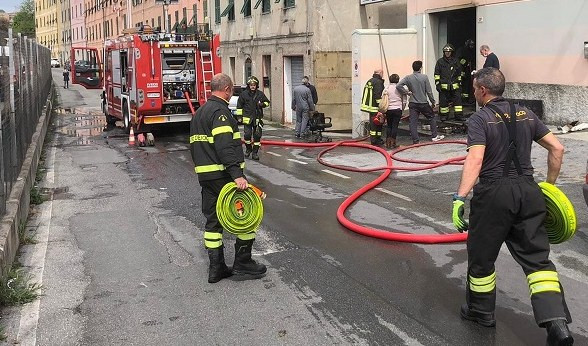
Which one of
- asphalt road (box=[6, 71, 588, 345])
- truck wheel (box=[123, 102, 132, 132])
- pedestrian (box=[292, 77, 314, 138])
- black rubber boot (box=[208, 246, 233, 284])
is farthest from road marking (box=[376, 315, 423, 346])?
truck wheel (box=[123, 102, 132, 132])

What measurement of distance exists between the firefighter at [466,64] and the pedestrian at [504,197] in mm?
11357

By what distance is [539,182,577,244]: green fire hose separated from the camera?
173 inches

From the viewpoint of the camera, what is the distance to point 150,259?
668cm

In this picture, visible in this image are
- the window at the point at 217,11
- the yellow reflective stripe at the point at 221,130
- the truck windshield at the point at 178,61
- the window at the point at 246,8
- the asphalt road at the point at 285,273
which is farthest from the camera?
the window at the point at 217,11

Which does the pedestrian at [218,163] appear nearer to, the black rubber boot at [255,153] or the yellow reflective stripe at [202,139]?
the yellow reflective stripe at [202,139]

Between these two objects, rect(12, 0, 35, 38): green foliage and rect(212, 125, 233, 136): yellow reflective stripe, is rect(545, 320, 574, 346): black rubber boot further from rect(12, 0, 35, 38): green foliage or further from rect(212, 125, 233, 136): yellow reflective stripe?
rect(12, 0, 35, 38): green foliage

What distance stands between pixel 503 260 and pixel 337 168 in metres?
6.09

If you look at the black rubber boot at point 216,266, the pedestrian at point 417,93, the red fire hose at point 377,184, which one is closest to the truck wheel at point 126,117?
the red fire hose at point 377,184

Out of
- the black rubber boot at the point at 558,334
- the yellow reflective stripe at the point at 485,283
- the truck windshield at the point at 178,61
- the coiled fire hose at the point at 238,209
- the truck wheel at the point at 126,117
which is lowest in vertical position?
the black rubber boot at the point at 558,334

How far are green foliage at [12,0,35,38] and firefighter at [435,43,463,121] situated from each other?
88311 mm

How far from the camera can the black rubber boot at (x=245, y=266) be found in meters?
5.96

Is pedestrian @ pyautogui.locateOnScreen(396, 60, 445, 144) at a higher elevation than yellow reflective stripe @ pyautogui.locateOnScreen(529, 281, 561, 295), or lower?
higher

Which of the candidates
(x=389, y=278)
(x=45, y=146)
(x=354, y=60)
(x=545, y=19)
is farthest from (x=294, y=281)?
(x=45, y=146)

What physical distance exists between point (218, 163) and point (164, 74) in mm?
11872
